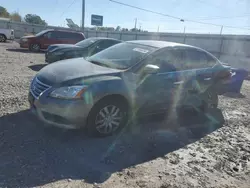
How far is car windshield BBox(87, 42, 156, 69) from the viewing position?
13.9 ft

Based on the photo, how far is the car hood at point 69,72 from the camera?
3652 millimetres

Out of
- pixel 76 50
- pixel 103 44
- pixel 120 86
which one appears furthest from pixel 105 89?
pixel 103 44

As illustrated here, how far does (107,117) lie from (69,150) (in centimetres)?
83

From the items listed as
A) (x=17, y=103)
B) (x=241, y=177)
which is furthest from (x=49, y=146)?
(x=241, y=177)

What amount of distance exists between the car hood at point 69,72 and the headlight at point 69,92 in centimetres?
15

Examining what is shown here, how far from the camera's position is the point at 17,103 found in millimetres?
4945

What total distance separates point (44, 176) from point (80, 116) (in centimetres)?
106

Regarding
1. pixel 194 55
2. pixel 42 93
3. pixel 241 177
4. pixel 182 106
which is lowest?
pixel 241 177

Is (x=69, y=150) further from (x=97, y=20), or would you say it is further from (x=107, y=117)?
(x=97, y=20)

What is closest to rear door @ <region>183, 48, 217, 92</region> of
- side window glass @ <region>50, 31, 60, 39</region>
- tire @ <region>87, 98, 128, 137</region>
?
tire @ <region>87, 98, 128, 137</region>

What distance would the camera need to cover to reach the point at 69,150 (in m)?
3.40

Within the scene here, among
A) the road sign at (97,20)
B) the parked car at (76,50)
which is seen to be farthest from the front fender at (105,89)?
the road sign at (97,20)

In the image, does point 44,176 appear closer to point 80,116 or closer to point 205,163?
point 80,116

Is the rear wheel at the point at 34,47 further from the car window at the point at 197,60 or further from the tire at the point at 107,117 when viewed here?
the tire at the point at 107,117
